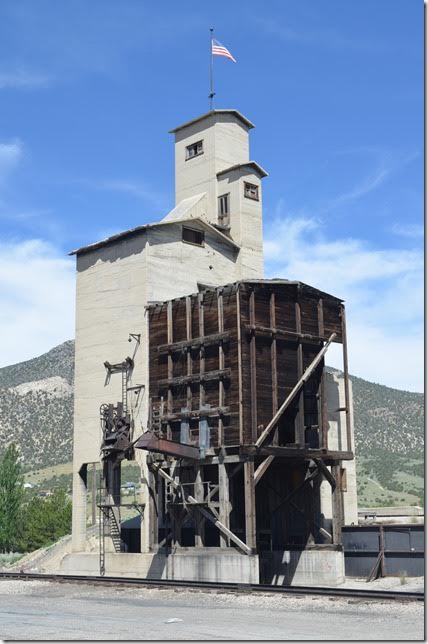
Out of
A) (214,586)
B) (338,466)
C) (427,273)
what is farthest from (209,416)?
(427,273)

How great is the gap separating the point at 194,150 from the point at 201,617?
117ft

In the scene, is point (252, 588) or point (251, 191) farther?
point (251, 191)

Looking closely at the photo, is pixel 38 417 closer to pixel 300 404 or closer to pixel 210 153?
pixel 210 153

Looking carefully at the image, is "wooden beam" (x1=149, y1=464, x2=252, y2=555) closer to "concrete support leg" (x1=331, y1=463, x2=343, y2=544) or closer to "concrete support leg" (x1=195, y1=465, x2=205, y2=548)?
"concrete support leg" (x1=195, y1=465, x2=205, y2=548)

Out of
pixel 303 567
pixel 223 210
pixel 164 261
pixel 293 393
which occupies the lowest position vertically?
pixel 303 567

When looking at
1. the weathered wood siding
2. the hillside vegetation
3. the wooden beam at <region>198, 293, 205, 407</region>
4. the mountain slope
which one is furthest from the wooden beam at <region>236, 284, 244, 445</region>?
the mountain slope

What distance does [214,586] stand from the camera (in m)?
29.6

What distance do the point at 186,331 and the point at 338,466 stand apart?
9618 millimetres

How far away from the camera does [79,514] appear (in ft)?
155

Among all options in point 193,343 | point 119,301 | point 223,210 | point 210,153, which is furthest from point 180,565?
point 210,153

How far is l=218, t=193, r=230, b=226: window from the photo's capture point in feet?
169

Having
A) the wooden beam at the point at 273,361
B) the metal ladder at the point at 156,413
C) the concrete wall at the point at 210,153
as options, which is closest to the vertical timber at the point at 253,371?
the wooden beam at the point at 273,361

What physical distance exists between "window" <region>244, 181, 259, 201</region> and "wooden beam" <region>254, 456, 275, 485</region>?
60.9ft

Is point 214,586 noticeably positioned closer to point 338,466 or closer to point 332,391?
point 338,466
